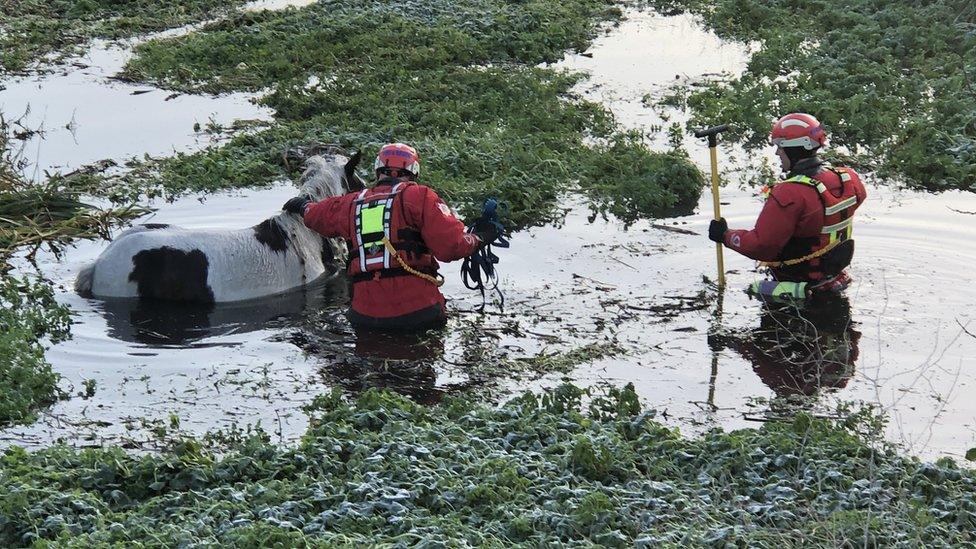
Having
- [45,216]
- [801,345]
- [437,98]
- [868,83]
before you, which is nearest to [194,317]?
[45,216]

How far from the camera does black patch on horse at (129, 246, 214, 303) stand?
11336 millimetres

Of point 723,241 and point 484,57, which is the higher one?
point 484,57

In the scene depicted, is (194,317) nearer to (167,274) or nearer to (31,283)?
(167,274)

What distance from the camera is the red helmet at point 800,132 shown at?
426 inches

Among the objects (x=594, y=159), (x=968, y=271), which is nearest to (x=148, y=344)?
(x=594, y=159)

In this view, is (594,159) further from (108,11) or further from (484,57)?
(108,11)

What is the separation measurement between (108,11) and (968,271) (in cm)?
1713

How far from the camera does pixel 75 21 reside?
2222 cm

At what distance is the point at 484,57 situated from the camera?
63.5 ft

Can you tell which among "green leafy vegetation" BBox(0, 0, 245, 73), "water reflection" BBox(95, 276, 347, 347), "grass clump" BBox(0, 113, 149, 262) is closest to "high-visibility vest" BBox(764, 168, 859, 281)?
"water reflection" BBox(95, 276, 347, 347)

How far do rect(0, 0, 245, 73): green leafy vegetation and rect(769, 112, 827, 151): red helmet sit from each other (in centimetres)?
1370

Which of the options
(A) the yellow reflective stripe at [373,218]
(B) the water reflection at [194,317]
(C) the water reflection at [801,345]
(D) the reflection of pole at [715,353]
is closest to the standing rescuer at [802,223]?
(C) the water reflection at [801,345]

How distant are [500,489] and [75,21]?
17.9 metres

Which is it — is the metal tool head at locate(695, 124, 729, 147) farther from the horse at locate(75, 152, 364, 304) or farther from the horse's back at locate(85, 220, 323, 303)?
the horse's back at locate(85, 220, 323, 303)
